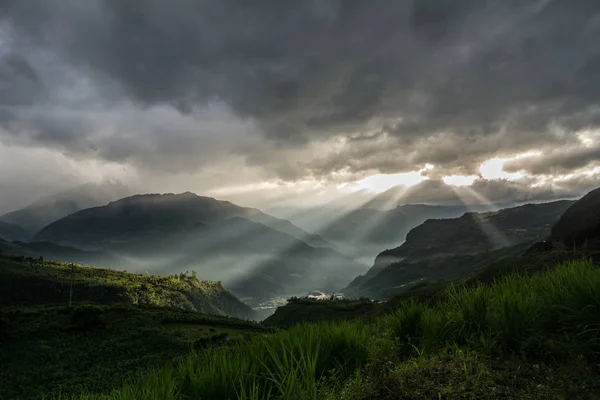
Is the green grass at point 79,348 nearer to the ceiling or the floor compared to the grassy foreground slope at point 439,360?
nearer to the floor

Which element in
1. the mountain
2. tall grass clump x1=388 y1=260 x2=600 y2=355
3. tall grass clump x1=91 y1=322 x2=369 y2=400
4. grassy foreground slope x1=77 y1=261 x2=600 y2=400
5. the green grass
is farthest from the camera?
the mountain

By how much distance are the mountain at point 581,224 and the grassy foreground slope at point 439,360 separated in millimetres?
101160

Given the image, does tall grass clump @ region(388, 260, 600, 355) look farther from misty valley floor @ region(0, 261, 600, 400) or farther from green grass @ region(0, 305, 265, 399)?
green grass @ region(0, 305, 265, 399)

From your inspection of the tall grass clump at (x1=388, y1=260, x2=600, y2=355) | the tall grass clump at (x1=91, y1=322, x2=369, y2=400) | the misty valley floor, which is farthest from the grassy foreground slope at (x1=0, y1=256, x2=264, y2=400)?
the tall grass clump at (x1=91, y1=322, x2=369, y2=400)

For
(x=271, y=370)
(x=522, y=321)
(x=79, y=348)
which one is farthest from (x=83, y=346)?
(x=522, y=321)

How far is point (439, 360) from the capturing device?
22.7ft

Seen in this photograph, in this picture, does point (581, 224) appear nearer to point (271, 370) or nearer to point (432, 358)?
point (432, 358)

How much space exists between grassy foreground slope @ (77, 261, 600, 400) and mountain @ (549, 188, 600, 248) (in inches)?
3983

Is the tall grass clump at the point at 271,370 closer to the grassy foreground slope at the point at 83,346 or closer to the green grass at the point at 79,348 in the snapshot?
the grassy foreground slope at the point at 83,346

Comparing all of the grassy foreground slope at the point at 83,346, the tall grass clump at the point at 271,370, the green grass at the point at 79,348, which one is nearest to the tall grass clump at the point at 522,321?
the tall grass clump at the point at 271,370

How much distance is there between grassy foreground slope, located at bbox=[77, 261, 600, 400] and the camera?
5.57 m

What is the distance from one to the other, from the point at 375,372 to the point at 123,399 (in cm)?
421

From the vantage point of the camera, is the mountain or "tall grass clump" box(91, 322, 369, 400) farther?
the mountain

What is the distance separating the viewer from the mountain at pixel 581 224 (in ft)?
319
